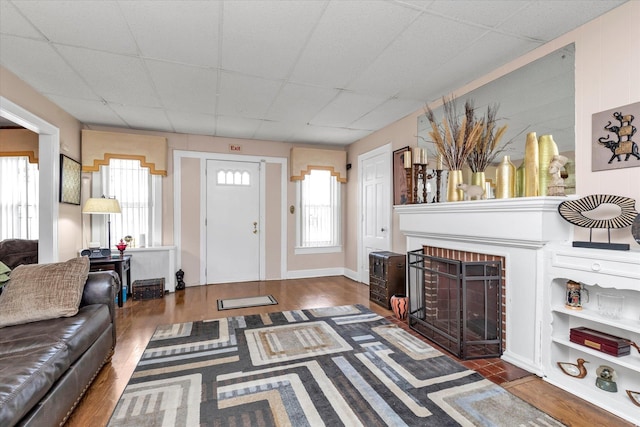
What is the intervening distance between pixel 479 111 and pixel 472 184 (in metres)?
0.76

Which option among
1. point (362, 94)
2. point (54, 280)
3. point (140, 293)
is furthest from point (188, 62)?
point (140, 293)

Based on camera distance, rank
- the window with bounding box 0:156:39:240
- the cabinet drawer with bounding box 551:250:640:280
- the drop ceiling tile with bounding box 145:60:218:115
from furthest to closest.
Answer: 1. the window with bounding box 0:156:39:240
2. the drop ceiling tile with bounding box 145:60:218:115
3. the cabinet drawer with bounding box 551:250:640:280

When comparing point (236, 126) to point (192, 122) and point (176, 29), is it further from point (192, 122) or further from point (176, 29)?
point (176, 29)

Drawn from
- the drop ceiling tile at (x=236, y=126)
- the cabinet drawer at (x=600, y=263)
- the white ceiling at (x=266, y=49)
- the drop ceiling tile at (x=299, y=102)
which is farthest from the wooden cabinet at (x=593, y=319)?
the drop ceiling tile at (x=236, y=126)

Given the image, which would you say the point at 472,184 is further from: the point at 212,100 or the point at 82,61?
the point at 82,61

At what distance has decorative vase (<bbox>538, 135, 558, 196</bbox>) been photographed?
219 cm

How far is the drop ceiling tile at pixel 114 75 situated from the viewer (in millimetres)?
2521

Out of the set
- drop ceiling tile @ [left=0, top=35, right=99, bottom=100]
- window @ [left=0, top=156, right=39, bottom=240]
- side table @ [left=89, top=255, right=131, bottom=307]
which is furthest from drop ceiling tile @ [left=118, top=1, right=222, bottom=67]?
window @ [left=0, top=156, right=39, bottom=240]

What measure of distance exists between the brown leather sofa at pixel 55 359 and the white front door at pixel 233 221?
269 centimetres

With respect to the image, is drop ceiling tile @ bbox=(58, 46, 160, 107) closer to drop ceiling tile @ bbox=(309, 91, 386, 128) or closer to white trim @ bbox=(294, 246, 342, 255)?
drop ceiling tile @ bbox=(309, 91, 386, 128)

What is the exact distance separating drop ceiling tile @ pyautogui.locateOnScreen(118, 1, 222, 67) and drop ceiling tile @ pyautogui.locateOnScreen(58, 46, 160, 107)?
0.33 m

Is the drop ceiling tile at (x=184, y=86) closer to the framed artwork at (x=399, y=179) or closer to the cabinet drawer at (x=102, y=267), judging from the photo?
the cabinet drawer at (x=102, y=267)

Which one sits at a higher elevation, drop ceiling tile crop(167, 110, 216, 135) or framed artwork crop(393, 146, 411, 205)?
drop ceiling tile crop(167, 110, 216, 135)

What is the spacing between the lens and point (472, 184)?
2691 mm
